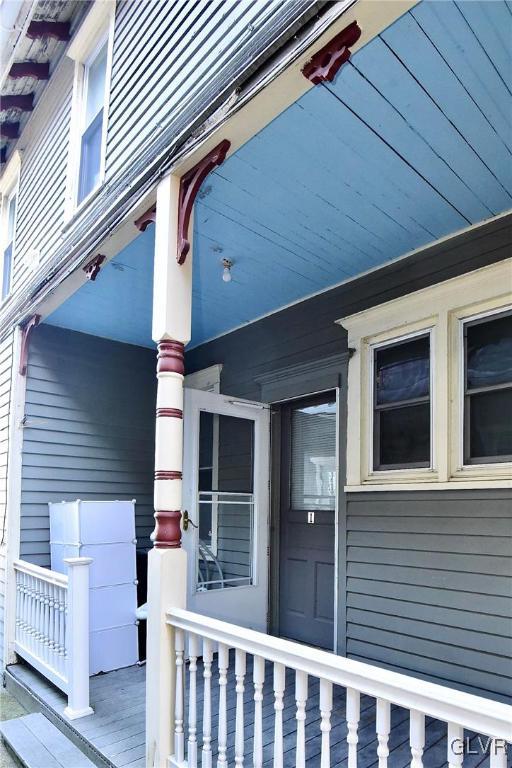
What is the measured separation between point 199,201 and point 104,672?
3149 millimetres

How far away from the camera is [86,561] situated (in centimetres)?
329

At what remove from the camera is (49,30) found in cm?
466

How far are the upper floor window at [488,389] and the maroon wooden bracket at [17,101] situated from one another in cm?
478

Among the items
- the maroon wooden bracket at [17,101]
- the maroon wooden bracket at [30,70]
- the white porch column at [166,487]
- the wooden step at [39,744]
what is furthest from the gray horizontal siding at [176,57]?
the wooden step at [39,744]

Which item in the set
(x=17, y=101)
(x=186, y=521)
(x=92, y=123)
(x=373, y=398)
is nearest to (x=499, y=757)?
(x=373, y=398)

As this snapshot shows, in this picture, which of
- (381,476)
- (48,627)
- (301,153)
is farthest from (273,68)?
(48,627)

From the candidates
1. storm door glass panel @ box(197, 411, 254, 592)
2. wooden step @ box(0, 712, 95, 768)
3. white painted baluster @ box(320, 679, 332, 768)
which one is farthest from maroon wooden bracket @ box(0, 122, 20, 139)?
white painted baluster @ box(320, 679, 332, 768)

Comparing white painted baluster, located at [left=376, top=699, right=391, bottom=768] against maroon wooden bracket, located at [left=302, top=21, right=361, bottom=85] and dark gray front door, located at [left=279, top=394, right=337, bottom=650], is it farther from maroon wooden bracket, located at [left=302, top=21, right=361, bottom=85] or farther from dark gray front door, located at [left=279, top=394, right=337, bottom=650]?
dark gray front door, located at [left=279, top=394, right=337, bottom=650]

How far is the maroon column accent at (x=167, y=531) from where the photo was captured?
2.42 meters

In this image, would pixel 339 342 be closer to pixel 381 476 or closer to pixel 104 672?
pixel 381 476

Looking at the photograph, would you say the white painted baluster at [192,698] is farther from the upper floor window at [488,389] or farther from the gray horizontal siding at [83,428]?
the gray horizontal siding at [83,428]

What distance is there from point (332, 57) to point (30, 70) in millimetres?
4300

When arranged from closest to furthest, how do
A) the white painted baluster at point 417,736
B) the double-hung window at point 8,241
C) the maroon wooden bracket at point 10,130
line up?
the white painted baluster at point 417,736 < the maroon wooden bracket at point 10,130 < the double-hung window at point 8,241

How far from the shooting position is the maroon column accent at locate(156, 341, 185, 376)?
251 cm
